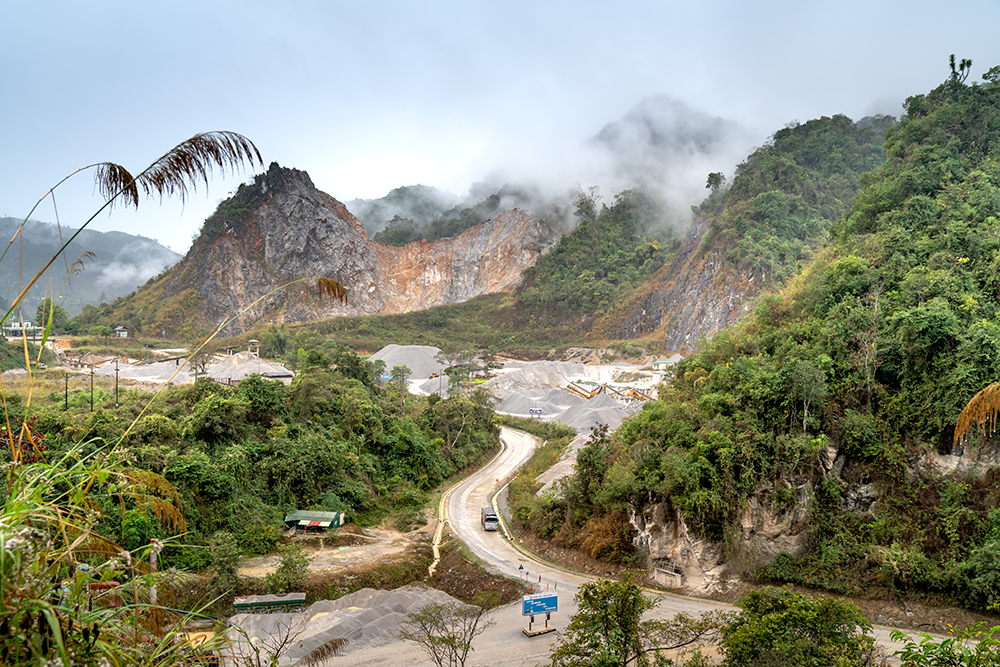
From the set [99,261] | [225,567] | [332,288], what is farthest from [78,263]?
[99,261]

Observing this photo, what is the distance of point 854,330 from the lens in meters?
19.7

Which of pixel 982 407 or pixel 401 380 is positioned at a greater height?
pixel 982 407

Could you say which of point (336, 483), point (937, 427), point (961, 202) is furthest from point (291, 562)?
point (961, 202)

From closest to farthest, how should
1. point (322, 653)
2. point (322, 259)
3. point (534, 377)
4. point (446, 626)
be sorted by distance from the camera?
1. point (322, 653)
2. point (446, 626)
3. point (534, 377)
4. point (322, 259)

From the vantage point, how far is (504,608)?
670 inches

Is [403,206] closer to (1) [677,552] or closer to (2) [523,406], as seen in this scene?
(2) [523,406]

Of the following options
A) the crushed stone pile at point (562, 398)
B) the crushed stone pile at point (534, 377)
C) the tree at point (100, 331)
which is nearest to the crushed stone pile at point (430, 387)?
the crushed stone pile at point (534, 377)

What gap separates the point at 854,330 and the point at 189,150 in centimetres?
2114

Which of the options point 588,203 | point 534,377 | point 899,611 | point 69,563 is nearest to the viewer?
point 69,563

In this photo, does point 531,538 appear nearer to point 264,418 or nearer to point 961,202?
point 264,418

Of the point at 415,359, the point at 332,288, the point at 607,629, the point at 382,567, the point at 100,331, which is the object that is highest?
the point at 100,331

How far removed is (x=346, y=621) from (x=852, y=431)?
15.6 meters

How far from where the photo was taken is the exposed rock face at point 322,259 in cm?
8594

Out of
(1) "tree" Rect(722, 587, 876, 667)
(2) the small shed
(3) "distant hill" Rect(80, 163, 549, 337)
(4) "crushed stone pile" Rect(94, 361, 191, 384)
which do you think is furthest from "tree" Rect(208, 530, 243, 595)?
(3) "distant hill" Rect(80, 163, 549, 337)
